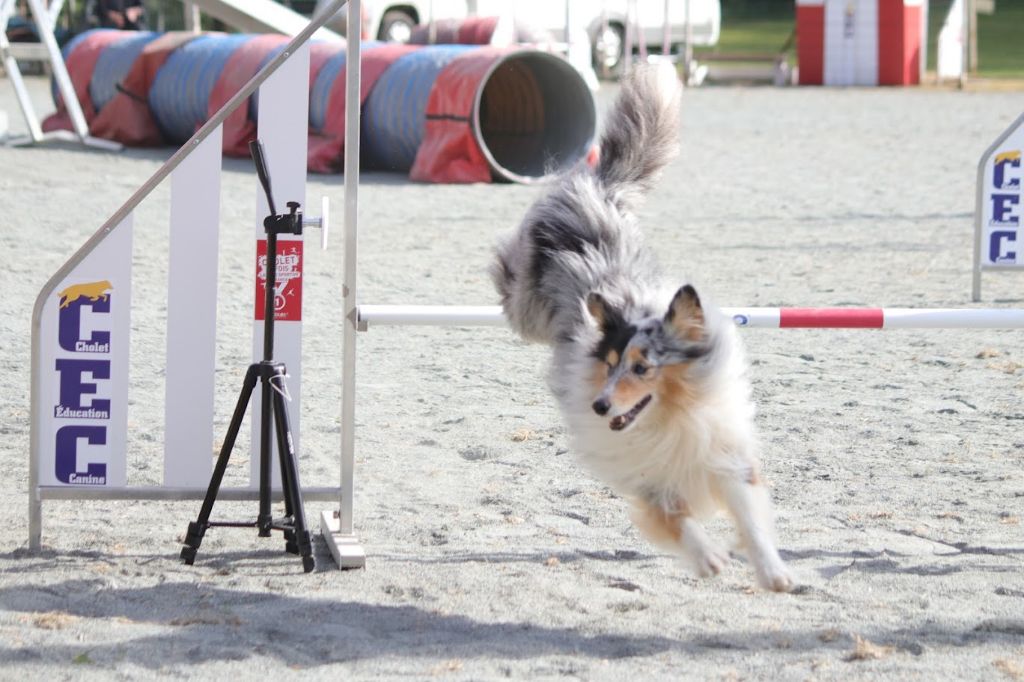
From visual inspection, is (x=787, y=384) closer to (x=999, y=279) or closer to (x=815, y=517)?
(x=815, y=517)

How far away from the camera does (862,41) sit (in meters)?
25.7

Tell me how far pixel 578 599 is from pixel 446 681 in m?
0.78

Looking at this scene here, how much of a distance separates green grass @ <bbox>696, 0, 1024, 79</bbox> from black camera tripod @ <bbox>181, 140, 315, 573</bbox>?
25.6 m

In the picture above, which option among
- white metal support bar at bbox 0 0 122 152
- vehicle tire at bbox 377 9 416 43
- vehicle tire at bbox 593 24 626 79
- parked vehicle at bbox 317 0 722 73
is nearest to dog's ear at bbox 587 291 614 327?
white metal support bar at bbox 0 0 122 152

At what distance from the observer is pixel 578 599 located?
4.19 metres

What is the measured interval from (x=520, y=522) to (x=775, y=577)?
118cm

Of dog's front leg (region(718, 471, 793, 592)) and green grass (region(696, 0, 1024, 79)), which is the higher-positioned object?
green grass (region(696, 0, 1024, 79))

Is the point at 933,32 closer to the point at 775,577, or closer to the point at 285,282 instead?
the point at 285,282

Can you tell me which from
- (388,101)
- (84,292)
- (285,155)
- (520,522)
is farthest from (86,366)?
(388,101)

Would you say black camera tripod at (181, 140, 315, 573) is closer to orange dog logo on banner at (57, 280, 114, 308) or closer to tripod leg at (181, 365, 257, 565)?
tripod leg at (181, 365, 257, 565)

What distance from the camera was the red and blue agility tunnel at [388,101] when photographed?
1362cm

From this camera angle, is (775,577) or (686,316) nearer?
(775,577)

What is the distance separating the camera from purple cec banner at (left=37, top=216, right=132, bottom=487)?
4410 millimetres

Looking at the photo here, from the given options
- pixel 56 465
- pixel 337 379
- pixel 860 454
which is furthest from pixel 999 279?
pixel 56 465
